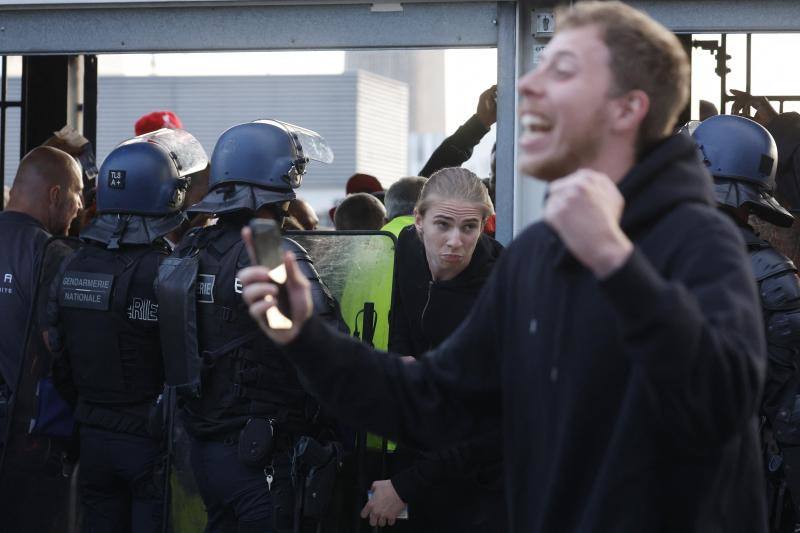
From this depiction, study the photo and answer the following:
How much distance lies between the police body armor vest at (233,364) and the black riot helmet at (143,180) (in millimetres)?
670

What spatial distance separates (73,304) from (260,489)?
111 cm

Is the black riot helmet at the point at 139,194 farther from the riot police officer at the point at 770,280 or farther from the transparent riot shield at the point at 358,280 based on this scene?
the riot police officer at the point at 770,280

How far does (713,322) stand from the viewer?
1.81 meters

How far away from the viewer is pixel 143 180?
16.5ft

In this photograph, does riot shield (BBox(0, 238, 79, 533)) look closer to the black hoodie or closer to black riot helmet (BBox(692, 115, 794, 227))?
black riot helmet (BBox(692, 115, 794, 227))

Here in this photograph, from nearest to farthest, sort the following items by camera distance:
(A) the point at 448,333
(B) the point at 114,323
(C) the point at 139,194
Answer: (A) the point at 448,333, (B) the point at 114,323, (C) the point at 139,194

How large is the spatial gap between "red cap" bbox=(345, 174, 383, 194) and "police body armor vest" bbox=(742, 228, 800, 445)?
16.1 feet

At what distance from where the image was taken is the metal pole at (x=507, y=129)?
4.73 m

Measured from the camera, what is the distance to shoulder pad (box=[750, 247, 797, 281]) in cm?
436

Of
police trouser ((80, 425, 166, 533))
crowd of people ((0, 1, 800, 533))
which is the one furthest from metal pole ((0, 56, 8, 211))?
police trouser ((80, 425, 166, 533))

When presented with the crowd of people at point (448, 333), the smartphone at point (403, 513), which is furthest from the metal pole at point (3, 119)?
the smartphone at point (403, 513)

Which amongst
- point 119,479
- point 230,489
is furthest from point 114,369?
point 230,489

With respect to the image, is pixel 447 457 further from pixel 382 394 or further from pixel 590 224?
pixel 590 224

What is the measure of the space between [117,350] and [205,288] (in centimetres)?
62
